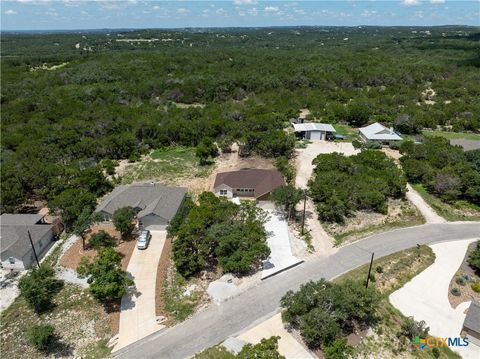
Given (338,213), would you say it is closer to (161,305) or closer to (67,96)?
(161,305)

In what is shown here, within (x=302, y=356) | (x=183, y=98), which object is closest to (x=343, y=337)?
(x=302, y=356)

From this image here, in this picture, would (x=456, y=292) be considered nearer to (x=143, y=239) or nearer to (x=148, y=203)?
(x=143, y=239)

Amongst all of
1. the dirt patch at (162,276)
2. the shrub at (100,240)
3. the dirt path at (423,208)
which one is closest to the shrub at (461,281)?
the dirt path at (423,208)

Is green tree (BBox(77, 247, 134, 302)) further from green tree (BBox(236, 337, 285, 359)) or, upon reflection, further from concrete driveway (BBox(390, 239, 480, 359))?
concrete driveway (BBox(390, 239, 480, 359))

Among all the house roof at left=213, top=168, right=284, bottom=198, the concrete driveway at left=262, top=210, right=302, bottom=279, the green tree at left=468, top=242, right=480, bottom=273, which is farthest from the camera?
the house roof at left=213, top=168, right=284, bottom=198

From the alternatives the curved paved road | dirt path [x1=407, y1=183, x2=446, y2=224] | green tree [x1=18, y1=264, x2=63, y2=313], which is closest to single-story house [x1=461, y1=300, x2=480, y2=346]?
the curved paved road

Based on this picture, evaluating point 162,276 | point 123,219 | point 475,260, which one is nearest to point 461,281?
point 475,260
